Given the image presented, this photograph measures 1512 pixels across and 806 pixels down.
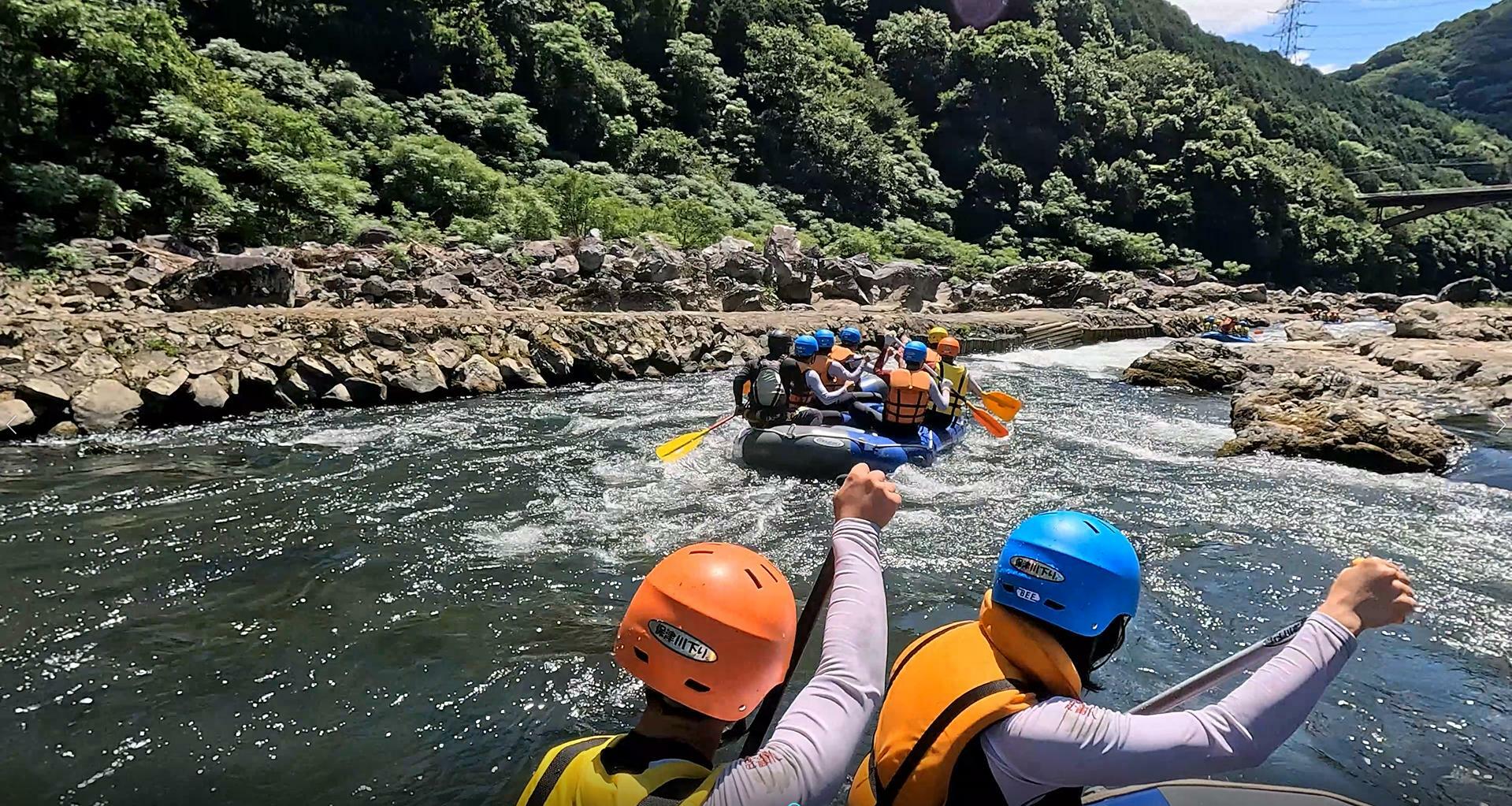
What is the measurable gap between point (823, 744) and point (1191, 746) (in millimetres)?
720

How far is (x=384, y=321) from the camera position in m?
12.1

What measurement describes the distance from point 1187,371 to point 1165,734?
15.4 metres

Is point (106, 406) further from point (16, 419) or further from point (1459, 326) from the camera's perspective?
point (1459, 326)

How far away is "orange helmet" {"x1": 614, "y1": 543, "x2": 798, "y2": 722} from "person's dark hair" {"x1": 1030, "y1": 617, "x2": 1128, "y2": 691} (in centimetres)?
60

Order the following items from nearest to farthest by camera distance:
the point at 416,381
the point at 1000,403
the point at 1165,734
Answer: the point at 1165,734 < the point at 1000,403 < the point at 416,381

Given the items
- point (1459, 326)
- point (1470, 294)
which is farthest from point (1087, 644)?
point (1470, 294)

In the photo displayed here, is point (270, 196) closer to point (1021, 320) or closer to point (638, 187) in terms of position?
point (638, 187)

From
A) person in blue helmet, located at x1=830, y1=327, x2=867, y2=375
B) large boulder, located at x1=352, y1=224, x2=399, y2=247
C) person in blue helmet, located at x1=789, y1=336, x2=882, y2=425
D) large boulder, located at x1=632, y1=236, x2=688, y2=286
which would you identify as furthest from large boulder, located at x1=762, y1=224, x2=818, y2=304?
person in blue helmet, located at x1=789, y1=336, x2=882, y2=425

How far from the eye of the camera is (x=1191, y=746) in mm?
1573

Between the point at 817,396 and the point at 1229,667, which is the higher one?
the point at 1229,667

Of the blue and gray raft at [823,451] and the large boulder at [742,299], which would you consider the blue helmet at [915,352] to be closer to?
the blue and gray raft at [823,451]

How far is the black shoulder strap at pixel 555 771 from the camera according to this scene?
1.43 metres

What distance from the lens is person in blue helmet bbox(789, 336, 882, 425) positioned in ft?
29.3

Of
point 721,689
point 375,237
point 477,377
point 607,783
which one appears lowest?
point 477,377
